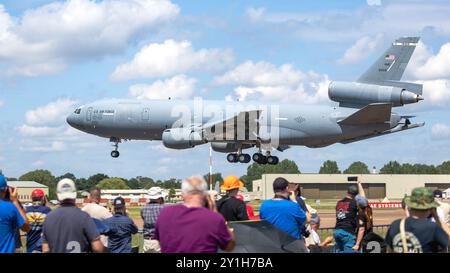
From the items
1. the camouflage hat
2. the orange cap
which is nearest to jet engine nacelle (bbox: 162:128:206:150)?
the orange cap

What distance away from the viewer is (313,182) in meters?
98.1

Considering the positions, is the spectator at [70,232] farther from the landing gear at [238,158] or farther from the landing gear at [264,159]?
the landing gear at [264,159]

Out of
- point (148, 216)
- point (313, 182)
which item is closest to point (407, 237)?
point (148, 216)

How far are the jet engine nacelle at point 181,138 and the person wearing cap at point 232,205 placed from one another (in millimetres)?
35742

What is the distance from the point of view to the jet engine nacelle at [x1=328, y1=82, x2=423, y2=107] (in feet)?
154

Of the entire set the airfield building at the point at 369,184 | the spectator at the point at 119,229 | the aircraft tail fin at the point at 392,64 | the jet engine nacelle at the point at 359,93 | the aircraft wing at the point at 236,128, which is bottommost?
the spectator at the point at 119,229

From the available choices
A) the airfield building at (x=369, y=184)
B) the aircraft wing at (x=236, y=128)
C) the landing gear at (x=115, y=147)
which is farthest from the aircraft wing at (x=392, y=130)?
the airfield building at (x=369, y=184)

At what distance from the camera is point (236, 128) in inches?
1972

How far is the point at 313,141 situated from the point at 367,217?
36.9 m

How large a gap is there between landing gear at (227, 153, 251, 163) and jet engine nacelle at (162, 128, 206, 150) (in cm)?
357

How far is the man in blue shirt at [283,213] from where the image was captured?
11.0 meters

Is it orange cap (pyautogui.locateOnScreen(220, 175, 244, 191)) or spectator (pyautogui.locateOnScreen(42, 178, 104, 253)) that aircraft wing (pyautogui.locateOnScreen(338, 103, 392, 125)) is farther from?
spectator (pyautogui.locateOnScreen(42, 178, 104, 253))

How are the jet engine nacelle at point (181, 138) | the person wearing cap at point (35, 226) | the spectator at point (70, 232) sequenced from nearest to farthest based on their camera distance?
the spectator at point (70, 232) < the person wearing cap at point (35, 226) < the jet engine nacelle at point (181, 138)
